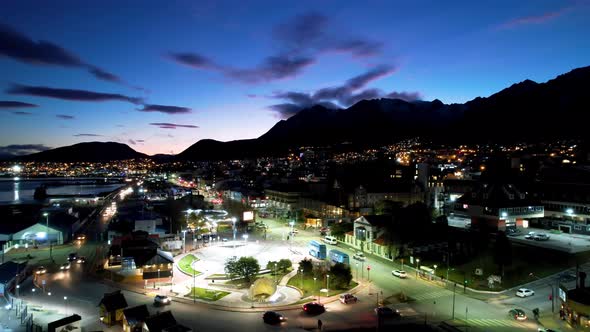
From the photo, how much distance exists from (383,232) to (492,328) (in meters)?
11.4

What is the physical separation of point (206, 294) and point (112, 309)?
3920 mm

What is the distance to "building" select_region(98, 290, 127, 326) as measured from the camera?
1325cm

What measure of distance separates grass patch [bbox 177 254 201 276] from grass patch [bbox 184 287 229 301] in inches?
84.0

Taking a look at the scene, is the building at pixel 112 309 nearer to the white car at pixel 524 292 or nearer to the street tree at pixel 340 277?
the street tree at pixel 340 277

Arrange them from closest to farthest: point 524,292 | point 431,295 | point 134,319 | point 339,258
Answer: point 134,319
point 524,292
point 431,295
point 339,258

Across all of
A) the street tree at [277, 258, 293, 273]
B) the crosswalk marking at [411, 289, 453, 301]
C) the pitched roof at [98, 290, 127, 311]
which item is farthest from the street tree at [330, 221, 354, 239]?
the pitched roof at [98, 290, 127, 311]

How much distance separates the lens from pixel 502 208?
26.5 m

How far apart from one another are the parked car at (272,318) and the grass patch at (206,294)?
3.19m

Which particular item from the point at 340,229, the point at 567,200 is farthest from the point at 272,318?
the point at 567,200

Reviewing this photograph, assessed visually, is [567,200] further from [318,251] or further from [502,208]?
[318,251]

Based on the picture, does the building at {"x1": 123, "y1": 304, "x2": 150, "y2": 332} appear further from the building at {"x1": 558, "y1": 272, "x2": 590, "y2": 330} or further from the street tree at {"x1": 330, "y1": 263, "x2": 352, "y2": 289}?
the building at {"x1": 558, "y1": 272, "x2": 590, "y2": 330}

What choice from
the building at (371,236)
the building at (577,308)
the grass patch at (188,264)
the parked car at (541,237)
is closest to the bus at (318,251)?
the building at (371,236)

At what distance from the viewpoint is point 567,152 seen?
217 ft

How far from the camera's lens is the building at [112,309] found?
13.2m
